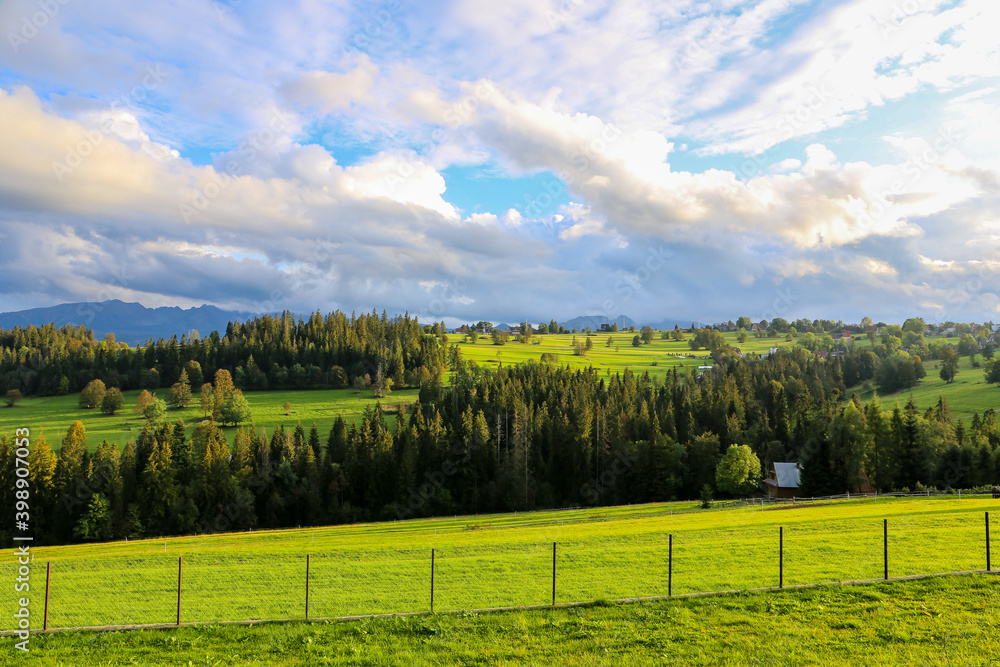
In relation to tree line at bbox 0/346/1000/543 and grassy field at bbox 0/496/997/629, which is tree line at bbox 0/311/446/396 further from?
grassy field at bbox 0/496/997/629

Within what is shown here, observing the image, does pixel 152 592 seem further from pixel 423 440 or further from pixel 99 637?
pixel 423 440

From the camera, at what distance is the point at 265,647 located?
11680mm

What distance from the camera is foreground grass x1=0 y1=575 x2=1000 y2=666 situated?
10.4 metres

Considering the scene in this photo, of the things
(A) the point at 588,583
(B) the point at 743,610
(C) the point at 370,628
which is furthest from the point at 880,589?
(C) the point at 370,628

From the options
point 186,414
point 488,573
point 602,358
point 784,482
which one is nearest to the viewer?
point 488,573

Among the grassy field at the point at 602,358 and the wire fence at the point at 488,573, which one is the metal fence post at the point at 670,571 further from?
the grassy field at the point at 602,358

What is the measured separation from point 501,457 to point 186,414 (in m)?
74.3

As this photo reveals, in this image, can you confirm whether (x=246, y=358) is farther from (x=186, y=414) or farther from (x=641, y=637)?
(x=641, y=637)

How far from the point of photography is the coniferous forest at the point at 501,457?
67000mm

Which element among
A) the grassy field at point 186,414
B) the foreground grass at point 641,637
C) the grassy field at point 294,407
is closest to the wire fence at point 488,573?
the foreground grass at point 641,637

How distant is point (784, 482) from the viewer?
7244 centimetres

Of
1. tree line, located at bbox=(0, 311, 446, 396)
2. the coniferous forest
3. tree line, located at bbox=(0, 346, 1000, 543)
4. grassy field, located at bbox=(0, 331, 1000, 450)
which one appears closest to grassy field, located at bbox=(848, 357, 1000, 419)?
grassy field, located at bbox=(0, 331, 1000, 450)

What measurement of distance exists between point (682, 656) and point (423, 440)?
247 feet

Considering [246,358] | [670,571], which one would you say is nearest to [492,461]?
[670,571]
